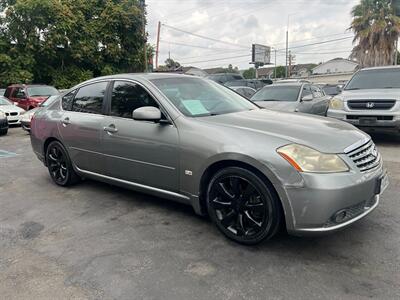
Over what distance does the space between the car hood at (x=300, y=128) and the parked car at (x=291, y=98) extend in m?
5.30

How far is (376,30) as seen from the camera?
94.3 feet

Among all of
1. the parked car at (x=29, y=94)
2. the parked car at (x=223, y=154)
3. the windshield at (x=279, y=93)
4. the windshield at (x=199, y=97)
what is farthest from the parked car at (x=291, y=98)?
the parked car at (x=29, y=94)

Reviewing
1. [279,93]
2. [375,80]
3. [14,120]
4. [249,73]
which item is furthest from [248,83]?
[249,73]

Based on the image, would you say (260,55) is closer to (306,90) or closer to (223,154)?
(306,90)

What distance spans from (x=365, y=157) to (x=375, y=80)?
593 cm

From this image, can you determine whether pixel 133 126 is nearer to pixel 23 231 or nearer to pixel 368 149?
pixel 23 231

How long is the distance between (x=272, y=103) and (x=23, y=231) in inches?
279

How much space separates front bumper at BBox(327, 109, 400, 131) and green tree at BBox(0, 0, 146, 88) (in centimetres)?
1899

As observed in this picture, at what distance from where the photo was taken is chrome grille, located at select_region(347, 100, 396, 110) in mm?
7211

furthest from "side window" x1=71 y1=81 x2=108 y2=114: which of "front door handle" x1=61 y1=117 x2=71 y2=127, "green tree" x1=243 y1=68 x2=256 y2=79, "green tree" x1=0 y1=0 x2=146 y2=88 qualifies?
"green tree" x1=243 y1=68 x2=256 y2=79

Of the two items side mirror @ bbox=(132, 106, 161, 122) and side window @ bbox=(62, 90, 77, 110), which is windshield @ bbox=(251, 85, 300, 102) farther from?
side mirror @ bbox=(132, 106, 161, 122)

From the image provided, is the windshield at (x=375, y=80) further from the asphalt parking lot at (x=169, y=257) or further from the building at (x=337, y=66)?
the building at (x=337, y=66)

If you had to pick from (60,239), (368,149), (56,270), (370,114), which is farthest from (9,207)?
(370,114)

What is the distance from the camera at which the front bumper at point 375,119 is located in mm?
7109
